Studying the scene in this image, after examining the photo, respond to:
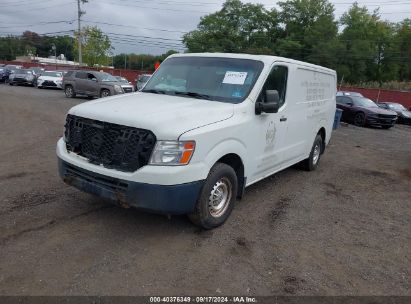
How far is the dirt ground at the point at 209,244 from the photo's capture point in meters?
3.46

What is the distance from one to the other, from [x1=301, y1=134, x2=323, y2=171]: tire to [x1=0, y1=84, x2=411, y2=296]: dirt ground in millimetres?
878

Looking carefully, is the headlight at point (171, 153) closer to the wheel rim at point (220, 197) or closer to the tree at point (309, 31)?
the wheel rim at point (220, 197)

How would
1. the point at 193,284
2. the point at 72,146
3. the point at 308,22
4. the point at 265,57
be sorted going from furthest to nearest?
the point at 308,22 < the point at 265,57 < the point at 72,146 < the point at 193,284

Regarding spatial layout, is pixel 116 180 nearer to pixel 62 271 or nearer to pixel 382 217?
pixel 62 271

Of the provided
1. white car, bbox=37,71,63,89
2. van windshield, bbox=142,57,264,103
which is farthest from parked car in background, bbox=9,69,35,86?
van windshield, bbox=142,57,264,103

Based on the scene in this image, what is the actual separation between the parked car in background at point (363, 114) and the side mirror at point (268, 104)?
51.6ft

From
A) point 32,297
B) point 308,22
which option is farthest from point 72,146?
point 308,22

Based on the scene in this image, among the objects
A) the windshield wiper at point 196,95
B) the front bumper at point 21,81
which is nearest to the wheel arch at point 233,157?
the windshield wiper at point 196,95

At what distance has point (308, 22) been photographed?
7562 cm

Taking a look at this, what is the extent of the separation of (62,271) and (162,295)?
0.96 meters

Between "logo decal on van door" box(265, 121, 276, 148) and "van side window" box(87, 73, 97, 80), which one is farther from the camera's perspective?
"van side window" box(87, 73, 97, 80)

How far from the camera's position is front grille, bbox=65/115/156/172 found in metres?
3.82

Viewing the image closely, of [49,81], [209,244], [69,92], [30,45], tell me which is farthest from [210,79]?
[30,45]

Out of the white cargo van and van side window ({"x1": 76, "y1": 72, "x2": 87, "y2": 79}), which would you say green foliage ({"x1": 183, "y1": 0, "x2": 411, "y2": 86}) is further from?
the white cargo van
